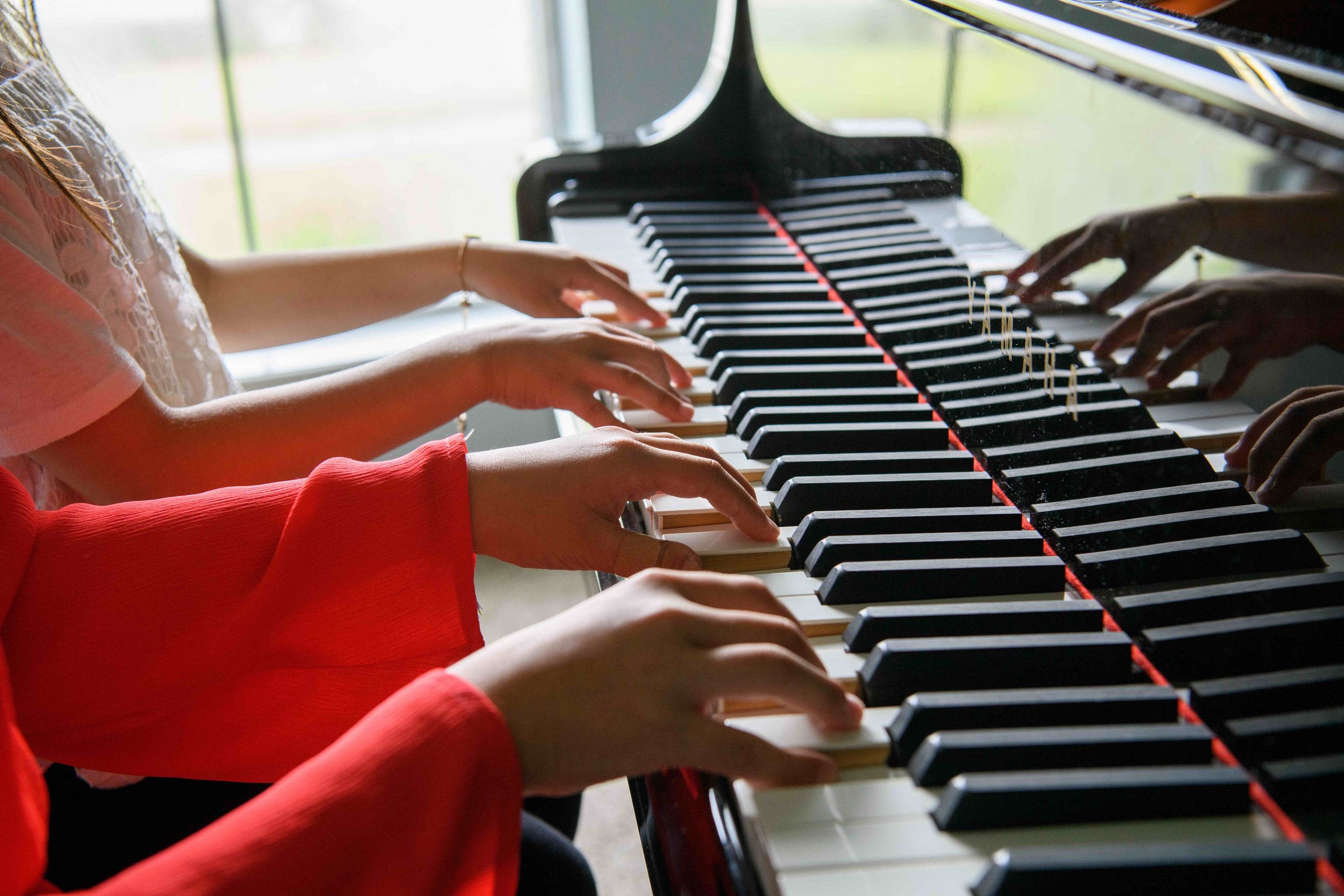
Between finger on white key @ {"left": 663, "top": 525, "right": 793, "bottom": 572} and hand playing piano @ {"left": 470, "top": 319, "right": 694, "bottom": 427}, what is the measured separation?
0.22 meters

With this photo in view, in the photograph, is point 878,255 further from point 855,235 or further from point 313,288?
point 313,288

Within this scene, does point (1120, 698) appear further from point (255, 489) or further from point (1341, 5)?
point (1341, 5)

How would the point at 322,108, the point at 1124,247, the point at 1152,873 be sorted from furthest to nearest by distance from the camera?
the point at 322,108 < the point at 1124,247 < the point at 1152,873

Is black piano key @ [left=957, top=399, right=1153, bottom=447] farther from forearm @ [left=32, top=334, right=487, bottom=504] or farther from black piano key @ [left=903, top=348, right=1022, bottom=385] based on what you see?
forearm @ [left=32, top=334, right=487, bottom=504]

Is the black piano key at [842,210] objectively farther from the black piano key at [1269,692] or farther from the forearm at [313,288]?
the black piano key at [1269,692]

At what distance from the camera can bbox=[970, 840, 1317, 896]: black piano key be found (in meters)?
0.47

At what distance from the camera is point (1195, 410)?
29.0 inches

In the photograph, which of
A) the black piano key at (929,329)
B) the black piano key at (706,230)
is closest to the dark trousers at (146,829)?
the black piano key at (929,329)

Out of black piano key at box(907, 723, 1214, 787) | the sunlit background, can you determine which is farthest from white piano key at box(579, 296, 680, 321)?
the sunlit background

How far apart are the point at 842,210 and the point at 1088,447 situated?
0.62 meters

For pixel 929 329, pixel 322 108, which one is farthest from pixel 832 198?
pixel 322 108

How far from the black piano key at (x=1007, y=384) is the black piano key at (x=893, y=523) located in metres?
0.12

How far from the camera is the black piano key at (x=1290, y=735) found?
53 cm

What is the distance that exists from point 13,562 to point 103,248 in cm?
35
